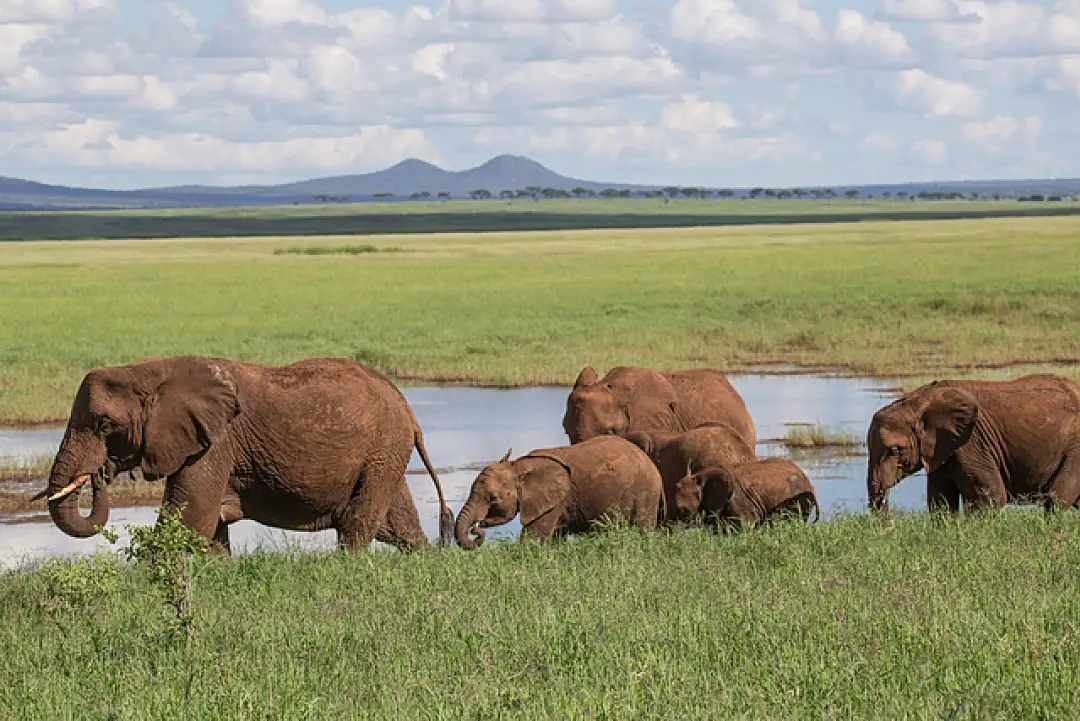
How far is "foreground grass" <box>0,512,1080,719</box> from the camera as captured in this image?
6848 mm

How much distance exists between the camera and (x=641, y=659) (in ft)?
25.0

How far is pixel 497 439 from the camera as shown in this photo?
2153 cm

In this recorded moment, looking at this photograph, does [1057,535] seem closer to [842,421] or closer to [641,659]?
[641,659]

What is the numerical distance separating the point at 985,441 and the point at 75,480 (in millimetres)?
6883

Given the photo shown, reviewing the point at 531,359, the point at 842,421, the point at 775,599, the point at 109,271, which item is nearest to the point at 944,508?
the point at 775,599

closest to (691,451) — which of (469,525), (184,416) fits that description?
(469,525)

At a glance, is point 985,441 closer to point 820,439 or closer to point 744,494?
point 744,494

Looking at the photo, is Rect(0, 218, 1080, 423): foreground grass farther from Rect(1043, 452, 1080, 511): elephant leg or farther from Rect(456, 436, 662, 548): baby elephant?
Rect(1043, 452, 1080, 511): elephant leg

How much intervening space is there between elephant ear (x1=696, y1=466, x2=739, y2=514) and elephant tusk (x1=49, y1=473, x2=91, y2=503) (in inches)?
191

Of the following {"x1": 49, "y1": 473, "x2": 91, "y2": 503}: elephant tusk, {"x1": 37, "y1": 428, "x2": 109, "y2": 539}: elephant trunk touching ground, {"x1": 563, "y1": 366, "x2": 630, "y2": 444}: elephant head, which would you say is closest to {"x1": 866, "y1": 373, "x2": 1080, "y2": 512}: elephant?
{"x1": 563, "y1": 366, "x2": 630, "y2": 444}: elephant head

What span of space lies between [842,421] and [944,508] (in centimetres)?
1033

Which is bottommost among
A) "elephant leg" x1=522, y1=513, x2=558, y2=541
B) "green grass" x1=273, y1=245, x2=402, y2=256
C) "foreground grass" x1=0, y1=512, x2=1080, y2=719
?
"green grass" x1=273, y1=245, x2=402, y2=256

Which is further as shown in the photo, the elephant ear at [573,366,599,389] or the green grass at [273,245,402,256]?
the green grass at [273,245,402,256]

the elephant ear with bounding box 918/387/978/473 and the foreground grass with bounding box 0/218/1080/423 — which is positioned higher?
the elephant ear with bounding box 918/387/978/473
